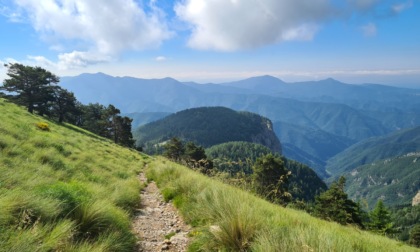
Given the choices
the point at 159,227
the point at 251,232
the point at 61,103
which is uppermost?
the point at 61,103

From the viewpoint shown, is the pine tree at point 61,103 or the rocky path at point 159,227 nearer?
the rocky path at point 159,227

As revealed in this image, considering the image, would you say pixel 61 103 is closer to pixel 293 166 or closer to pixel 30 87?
pixel 30 87

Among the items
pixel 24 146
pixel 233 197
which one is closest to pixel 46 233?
pixel 233 197

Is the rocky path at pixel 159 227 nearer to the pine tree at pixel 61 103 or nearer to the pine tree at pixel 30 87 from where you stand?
the pine tree at pixel 30 87

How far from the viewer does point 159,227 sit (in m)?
6.96

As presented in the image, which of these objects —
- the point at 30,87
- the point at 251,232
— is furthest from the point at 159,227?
the point at 30,87

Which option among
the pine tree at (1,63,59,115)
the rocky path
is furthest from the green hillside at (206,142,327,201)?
the rocky path

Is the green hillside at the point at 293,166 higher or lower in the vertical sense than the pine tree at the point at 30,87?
lower

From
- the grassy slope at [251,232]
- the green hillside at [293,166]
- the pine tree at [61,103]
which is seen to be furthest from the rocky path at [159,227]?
the green hillside at [293,166]

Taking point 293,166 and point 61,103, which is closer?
point 61,103

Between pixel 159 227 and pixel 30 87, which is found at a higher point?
pixel 30 87

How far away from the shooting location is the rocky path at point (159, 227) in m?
5.59

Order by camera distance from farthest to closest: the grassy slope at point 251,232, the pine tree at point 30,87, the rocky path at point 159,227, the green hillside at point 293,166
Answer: the green hillside at point 293,166 < the pine tree at point 30,87 < the rocky path at point 159,227 < the grassy slope at point 251,232

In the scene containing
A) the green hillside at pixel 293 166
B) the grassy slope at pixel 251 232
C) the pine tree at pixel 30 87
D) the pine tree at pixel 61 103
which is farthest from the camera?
the green hillside at pixel 293 166
